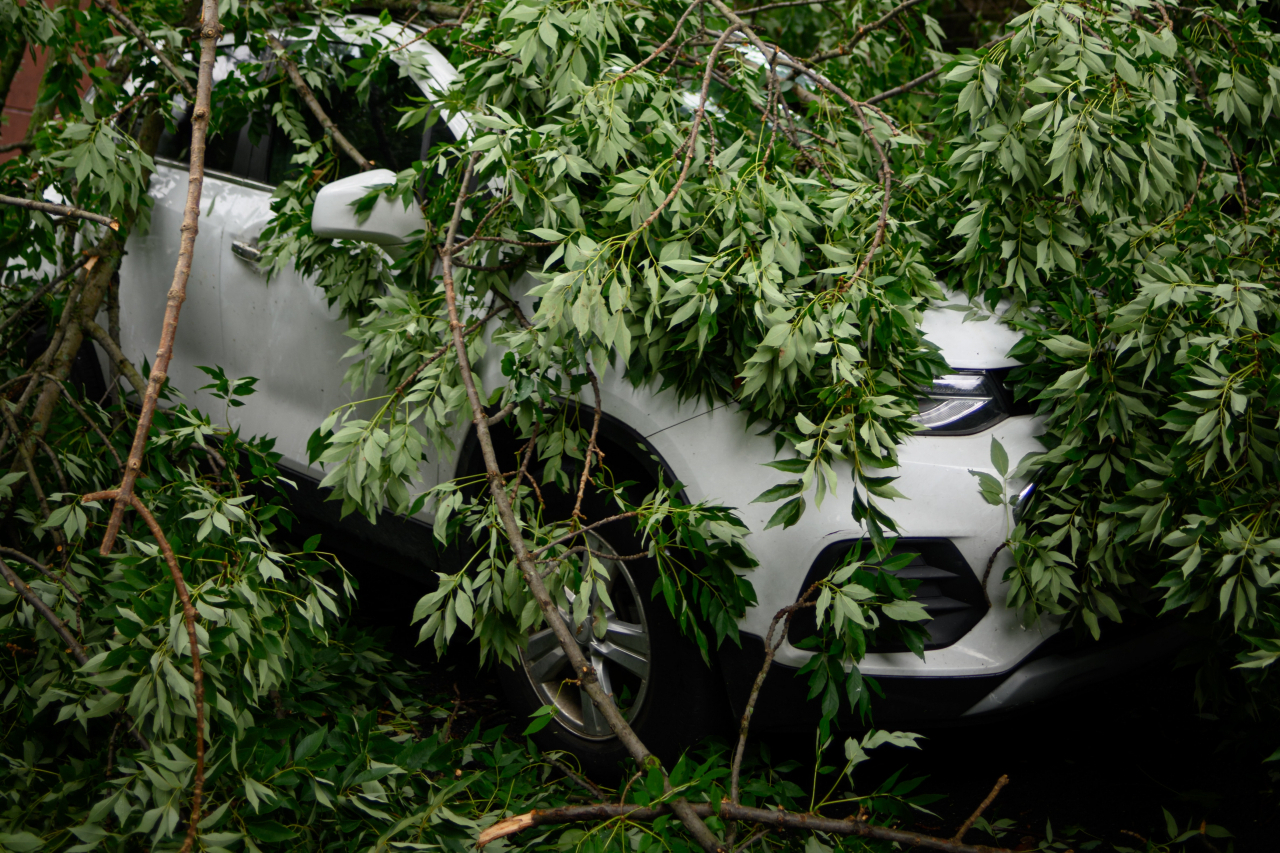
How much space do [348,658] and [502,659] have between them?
887 millimetres

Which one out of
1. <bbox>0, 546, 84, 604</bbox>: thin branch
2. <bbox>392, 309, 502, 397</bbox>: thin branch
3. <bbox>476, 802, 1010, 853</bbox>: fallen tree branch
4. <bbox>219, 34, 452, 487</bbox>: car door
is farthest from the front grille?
<bbox>0, 546, 84, 604</bbox>: thin branch

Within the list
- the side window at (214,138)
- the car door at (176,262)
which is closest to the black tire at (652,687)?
the car door at (176,262)

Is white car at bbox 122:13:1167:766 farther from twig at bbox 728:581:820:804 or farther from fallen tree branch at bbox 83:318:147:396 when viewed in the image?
fallen tree branch at bbox 83:318:147:396

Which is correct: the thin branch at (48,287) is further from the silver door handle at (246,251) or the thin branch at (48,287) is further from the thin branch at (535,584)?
the thin branch at (535,584)

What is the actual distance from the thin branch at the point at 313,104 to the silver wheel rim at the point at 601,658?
4.72ft

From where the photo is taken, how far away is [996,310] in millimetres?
2428

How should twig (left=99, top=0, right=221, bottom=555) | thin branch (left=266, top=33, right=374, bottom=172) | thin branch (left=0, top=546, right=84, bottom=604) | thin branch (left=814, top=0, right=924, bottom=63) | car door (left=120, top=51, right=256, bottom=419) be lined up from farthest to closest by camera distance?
car door (left=120, top=51, right=256, bottom=419), thin branch (left=814, top=0, right=924, bottom=63), thin branch (left=266, top=33, right=374, bottom=172), thin branch (left=0, top=546, right=84, bottom=604), twig (left=99, top=0, right=221, bottom=555)

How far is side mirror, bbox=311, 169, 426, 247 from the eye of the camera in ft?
8.86

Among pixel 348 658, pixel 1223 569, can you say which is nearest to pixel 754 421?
pixel 1223 569

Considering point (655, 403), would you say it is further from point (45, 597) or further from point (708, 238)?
point (45, 597)

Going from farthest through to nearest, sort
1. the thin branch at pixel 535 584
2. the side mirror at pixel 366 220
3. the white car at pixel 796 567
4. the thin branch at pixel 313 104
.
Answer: the thin branch at pixel 313 104 < the side mirror at pixel 366 220 < the white car at pixel 796 567 < the thin branch at pixel 535 584

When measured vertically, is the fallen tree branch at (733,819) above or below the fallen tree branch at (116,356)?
below

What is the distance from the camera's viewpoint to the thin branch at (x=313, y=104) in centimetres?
312

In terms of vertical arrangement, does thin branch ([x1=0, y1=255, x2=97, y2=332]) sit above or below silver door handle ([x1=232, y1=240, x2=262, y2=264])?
below
